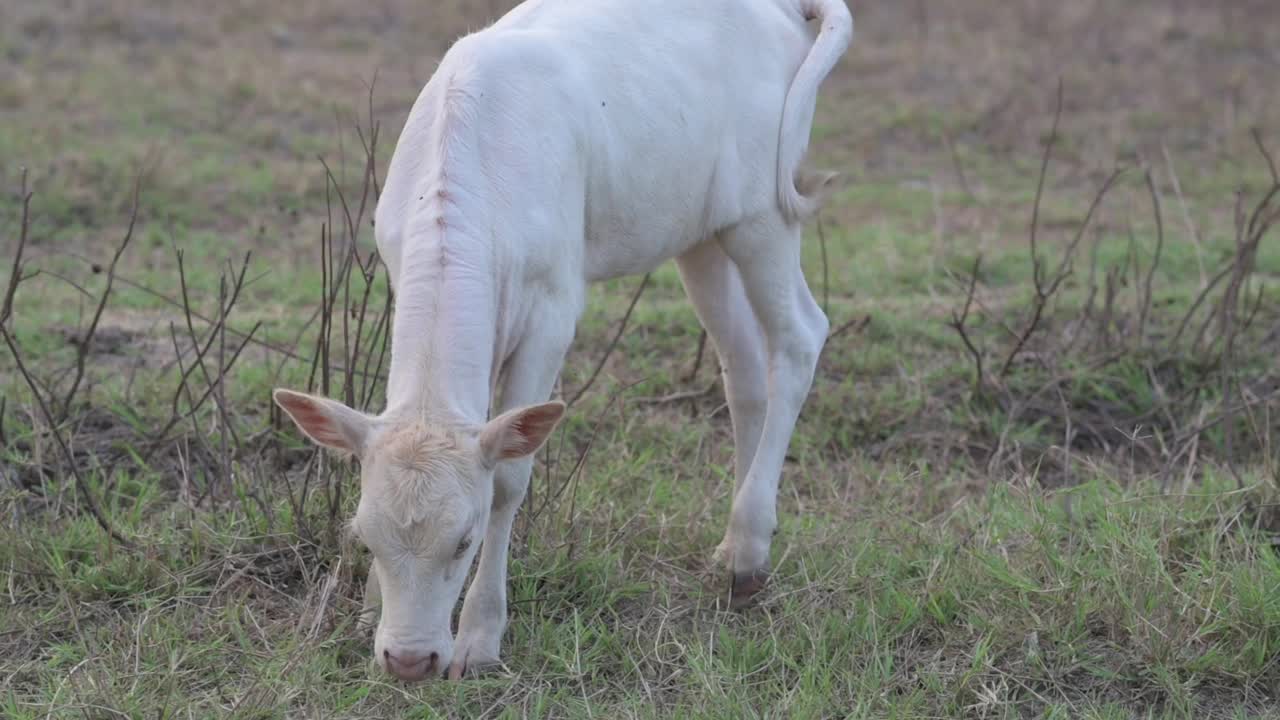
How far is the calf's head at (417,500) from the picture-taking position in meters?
3.35

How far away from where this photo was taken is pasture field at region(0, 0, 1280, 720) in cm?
394

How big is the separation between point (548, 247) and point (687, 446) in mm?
1934

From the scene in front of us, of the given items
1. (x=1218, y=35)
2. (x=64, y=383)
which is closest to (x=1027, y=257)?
(x=64, y=383)

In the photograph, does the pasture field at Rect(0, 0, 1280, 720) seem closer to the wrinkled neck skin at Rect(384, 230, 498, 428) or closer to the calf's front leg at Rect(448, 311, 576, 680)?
the calf's front leg at Rect(448, 311, 576, 680)

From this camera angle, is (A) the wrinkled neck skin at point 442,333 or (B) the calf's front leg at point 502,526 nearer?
(A) the wrinkled neck skin at point 442,333

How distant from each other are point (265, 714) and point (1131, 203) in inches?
267

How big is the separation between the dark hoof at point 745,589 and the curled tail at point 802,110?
106 centimetres

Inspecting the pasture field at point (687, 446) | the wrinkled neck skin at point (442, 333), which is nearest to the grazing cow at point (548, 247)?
the wrinkled neck skin at point (442, 333)

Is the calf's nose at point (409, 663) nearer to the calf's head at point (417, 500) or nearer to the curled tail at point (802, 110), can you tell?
the calf's head at point (417, 500)

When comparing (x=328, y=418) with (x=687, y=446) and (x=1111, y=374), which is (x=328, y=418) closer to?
(x=687, y=446)

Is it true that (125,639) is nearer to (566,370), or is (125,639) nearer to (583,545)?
(583,545)

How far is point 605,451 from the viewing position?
534cm

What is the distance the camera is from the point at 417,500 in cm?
334

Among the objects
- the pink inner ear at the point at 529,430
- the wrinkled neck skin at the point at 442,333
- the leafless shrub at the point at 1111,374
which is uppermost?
the wrinkled neck skin at the point at 442,333
